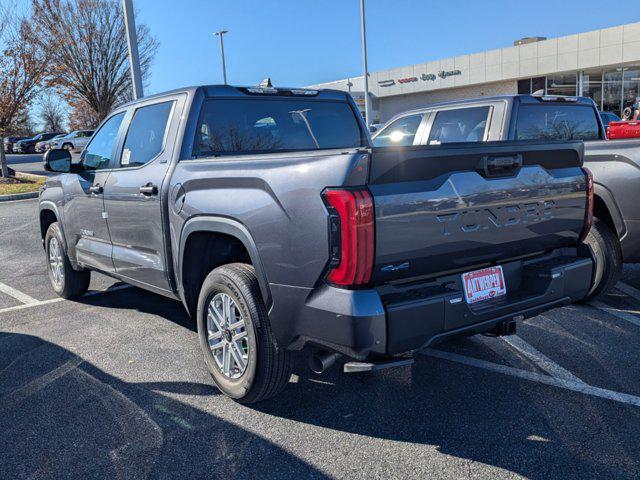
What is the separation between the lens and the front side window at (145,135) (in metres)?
4.26

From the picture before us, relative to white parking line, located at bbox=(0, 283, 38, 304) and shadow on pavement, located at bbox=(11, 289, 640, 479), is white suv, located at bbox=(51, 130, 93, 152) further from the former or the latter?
shadow on pavement, located at bbox=(11, 289, 640, 479)

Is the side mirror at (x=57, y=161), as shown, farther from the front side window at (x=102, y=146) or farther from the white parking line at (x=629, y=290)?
the white parking line at (x=629, y=290)

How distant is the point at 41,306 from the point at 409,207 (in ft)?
14.9

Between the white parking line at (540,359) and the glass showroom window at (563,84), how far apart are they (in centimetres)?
3326

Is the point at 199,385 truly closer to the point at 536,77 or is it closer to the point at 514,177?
the point at 514,177

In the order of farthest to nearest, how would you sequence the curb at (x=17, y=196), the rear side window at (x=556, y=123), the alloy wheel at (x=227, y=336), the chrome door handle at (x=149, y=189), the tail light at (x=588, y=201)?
the curb at (x=17, y=196) → the rear side window at (x=556, y=123) → the chrome door handle at (x=149, y=189) → the tail light at (x=588, y=201) → the alloy wheel at (x=227, y=336)

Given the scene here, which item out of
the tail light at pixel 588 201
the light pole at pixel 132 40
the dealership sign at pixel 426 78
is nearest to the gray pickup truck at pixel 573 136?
the tail light at pixel 588 201

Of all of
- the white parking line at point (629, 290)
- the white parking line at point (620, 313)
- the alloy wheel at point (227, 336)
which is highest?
the alloy wheel at point (227, 336)

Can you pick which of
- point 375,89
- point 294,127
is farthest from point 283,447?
point 375,89

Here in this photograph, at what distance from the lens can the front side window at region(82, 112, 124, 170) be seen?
500 cm

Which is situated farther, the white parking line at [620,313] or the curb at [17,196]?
the curb at [17,196]

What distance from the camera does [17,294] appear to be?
248 inches

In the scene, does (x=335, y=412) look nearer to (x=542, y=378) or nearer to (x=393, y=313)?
(x=393, y=313)

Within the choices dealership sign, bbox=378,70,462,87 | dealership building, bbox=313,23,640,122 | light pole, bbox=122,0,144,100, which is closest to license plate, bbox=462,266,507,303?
light pole, bbox=122,0,144,100
